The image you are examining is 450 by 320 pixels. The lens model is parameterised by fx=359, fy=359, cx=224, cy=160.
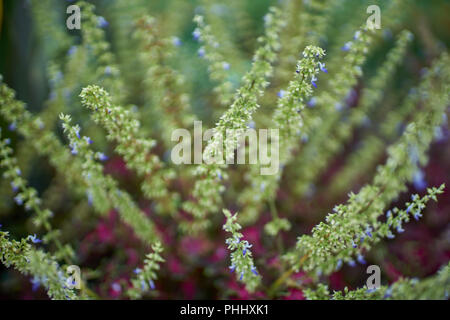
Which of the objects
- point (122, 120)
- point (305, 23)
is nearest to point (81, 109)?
point (122, 120)

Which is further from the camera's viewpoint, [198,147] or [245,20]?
[245,20]

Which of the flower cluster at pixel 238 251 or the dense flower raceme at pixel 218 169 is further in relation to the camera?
the dense flower raceme at pixel 218 169

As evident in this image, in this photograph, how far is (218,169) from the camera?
5.26 ft

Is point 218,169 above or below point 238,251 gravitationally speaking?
above

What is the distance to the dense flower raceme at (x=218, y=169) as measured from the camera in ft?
5.01

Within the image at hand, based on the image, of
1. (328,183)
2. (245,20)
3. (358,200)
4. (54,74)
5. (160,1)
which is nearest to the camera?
(358,200)

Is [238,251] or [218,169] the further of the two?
[218,169]

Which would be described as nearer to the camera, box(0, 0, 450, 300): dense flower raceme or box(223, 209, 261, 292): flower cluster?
box(223, 209, 261, 292): flower cluster

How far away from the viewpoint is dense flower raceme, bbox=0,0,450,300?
60.1 inches

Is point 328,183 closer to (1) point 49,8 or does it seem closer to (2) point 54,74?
(2) point 54,74
